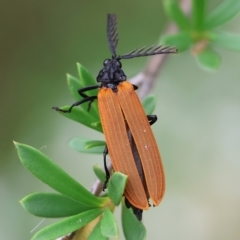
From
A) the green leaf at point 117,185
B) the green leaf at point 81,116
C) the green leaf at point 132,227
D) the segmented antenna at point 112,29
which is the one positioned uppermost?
the segmented antenna at point 112,29

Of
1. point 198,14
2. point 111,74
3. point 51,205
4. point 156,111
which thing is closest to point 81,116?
point 51,205

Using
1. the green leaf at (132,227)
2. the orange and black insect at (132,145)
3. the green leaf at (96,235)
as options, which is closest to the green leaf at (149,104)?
the orange and black insect at (132,145)

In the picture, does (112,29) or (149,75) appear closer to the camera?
(112,29)

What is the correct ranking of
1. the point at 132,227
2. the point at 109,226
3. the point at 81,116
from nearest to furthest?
1. the point at 109,226
2. the point at 132,227
3. the point at 81,116

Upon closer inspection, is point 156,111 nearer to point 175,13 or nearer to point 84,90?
point 175,13

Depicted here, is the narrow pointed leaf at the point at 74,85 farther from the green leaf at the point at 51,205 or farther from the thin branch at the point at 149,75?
the thin branch at the point at 149,75

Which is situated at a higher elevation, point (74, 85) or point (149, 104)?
point (149, 104)
